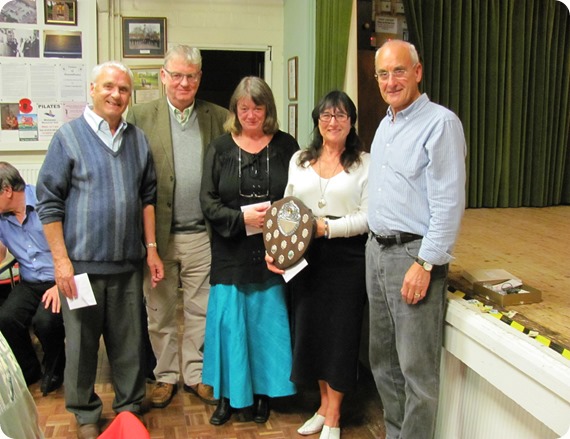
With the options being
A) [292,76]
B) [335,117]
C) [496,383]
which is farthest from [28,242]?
[292,76]

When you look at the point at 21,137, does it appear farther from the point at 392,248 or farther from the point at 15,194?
the point at 392,248

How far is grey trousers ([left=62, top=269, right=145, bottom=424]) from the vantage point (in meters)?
2.21

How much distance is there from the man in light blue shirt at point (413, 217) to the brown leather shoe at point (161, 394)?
113 cm

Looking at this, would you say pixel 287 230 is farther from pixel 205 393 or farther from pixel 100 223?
pixel 205 393

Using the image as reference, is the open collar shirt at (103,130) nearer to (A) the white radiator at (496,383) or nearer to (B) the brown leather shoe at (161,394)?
(B) the brown leather shoe at (161,394)

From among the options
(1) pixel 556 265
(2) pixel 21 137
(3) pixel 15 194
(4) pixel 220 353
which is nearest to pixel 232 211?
(4) pixel 220 353

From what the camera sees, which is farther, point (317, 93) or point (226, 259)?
point (317, 93)

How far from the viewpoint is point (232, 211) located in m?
2.27

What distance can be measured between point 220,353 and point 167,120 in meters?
1.01

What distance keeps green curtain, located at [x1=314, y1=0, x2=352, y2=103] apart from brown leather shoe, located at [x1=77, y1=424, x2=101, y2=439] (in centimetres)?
233

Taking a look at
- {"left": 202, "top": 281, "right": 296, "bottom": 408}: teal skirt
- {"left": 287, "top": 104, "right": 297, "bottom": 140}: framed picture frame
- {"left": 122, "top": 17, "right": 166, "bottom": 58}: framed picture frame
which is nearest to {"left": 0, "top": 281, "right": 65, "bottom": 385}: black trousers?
{"left": 202, "top": 281, "right": 296, "bottom": 408}: teal skirt

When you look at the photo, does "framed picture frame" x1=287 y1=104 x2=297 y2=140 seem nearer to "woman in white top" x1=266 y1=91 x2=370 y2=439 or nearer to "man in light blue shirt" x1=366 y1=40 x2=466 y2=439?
"woman in white top" x1=266 y1=91 x2=370 y2=439

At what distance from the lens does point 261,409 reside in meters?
2.47

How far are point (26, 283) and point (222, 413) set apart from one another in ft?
3.86
